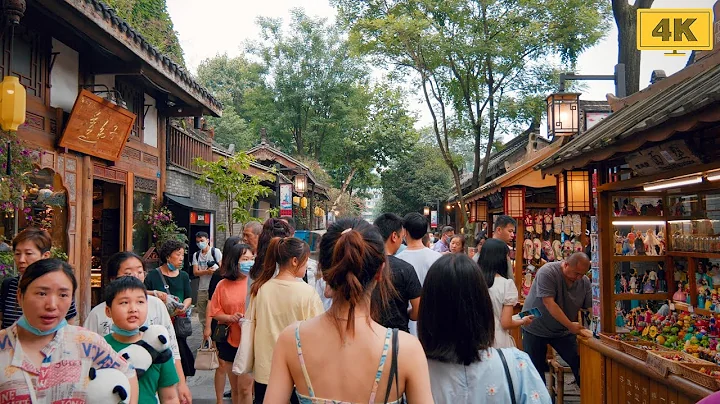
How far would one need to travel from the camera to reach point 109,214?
34.0 ft

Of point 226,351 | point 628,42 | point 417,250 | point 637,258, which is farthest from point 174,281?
point 628,42

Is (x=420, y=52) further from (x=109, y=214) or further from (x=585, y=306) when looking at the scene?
(x=585, y=306)

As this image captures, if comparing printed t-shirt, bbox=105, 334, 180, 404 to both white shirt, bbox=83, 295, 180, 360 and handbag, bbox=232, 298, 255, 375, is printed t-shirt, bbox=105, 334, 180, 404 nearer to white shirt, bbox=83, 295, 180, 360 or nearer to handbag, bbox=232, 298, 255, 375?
white shirt, bbox=83, 295, 180, 360

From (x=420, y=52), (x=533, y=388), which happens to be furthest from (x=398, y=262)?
(x=420, y=52)

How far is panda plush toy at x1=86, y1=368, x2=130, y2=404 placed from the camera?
2.52 meters

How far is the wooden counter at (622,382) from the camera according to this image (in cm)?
409

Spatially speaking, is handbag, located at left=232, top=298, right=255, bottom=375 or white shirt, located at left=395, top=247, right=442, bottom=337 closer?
handbag, located at left=232, top=298, right=255, bottom=375

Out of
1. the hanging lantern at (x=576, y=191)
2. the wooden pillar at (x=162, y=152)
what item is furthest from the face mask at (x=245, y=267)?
the wooden pillar at (x=162, y=152)

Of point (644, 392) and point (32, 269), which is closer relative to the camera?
point (32, 269)

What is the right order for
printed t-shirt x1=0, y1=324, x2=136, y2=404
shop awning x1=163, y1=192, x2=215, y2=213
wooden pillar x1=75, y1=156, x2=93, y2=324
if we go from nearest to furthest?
printed t-shirt x1=0, y1=324, x2=136, y2=404
wooden pillar x1=75, y1=156, x2=93, y2=324
shop awning x1=163, y1=192, x2=215, y2=213

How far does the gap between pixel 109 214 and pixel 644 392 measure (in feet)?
30.3

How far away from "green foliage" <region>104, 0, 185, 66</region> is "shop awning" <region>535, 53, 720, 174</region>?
40.1ft

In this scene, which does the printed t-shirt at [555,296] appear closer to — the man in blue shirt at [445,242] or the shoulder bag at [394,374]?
the shoulder bag at [394,374]

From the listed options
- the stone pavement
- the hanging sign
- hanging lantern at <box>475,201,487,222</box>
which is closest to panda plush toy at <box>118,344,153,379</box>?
the stone pavement
